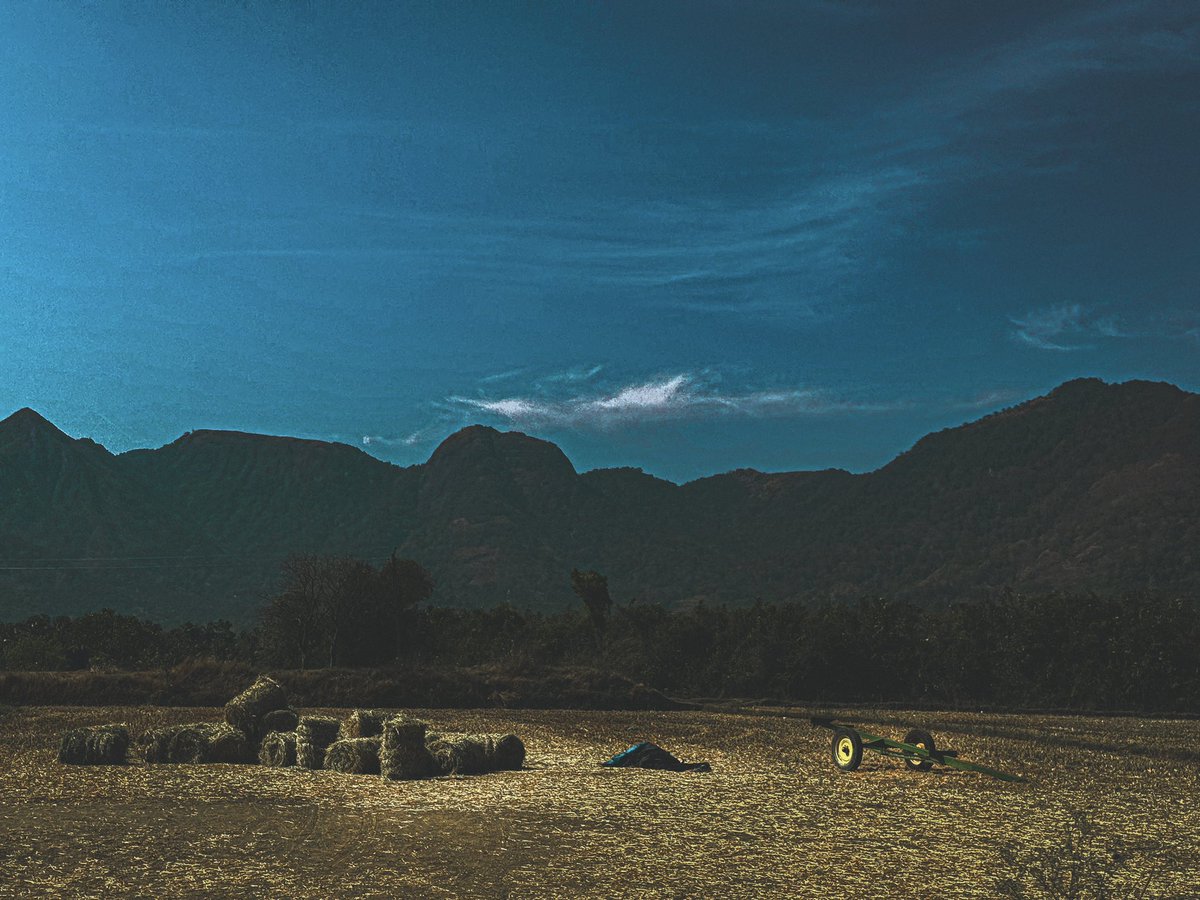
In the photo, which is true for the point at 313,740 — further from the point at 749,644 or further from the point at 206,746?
the point at 749,644

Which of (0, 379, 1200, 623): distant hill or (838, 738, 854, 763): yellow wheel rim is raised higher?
(0, 379, 1200, 623): distant hill

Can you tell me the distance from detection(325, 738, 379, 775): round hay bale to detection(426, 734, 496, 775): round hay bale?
68 centimetres

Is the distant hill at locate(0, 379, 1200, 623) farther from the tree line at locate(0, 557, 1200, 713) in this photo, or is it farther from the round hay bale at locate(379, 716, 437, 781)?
the round hay bale at locate(379, 716, 437, 781)

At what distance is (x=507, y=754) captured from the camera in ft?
45.6

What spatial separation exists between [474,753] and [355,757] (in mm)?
1443

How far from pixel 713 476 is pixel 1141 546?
69.4m

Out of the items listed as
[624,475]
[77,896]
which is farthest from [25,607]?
[77,896]

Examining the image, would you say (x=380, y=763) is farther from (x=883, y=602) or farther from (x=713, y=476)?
(x=713, y=476)

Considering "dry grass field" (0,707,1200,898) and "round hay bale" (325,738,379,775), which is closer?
"dry grass field" (0,707,1200,898)

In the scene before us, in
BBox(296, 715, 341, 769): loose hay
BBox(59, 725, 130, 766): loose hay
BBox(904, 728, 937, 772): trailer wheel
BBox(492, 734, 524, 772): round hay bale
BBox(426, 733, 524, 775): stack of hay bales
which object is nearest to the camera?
BBox(426, 733, 524, 775): stack of hay bales

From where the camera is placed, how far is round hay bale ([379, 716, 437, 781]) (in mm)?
12891

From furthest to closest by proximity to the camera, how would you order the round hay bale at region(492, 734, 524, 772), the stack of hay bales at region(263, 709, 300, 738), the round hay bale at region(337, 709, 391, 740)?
1. the stack of hay bales at region(263, 709, 300, 738)
2. the round hay bale at region(337, 709, 391, 740)
3. the round hay bale at region(492, 734, 524, 772)

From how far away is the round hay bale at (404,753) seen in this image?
1289 cm

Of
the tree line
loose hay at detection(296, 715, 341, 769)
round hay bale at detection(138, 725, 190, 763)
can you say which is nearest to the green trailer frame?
loose hay at detection(296, 715, 341, 769)
